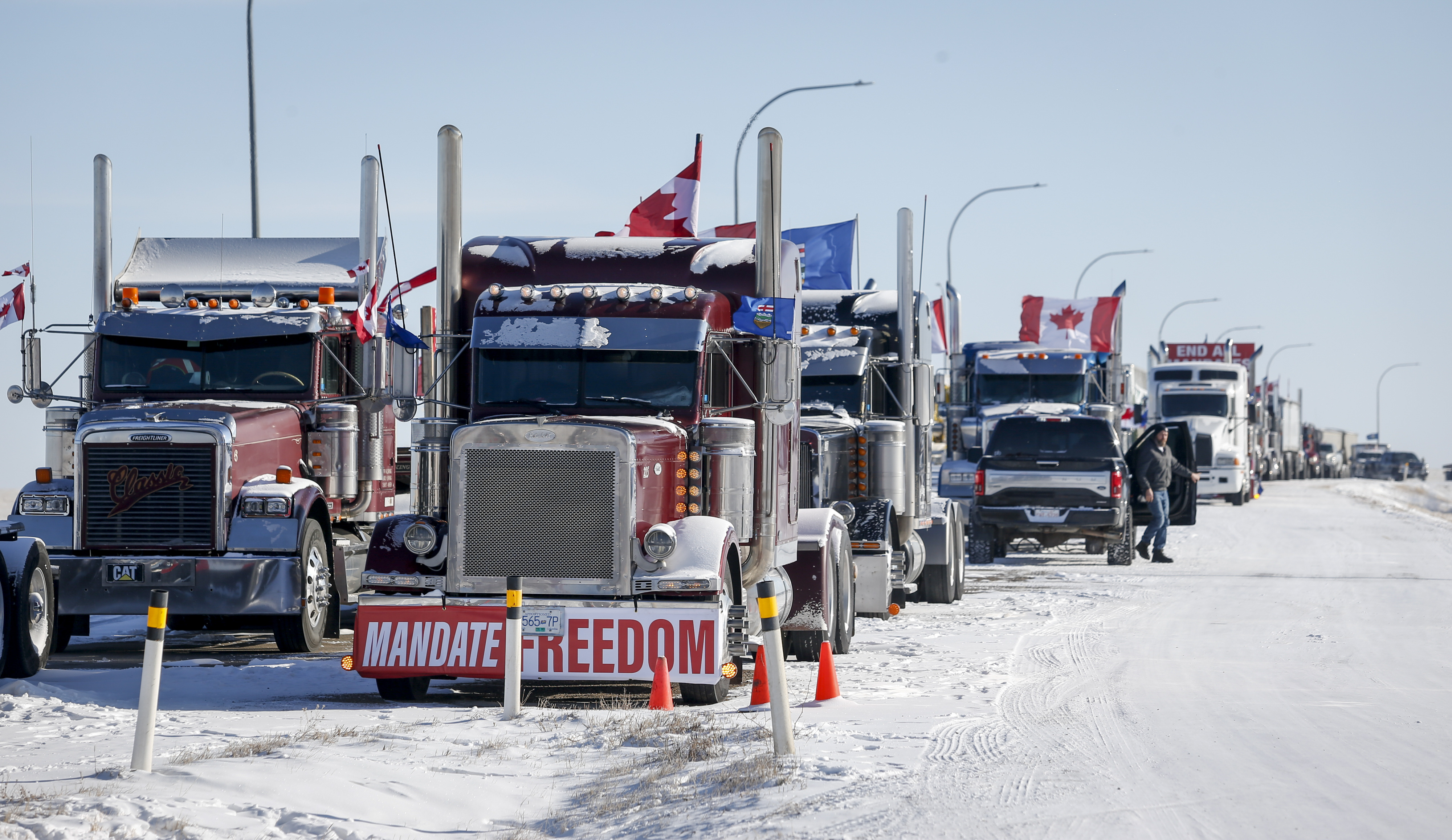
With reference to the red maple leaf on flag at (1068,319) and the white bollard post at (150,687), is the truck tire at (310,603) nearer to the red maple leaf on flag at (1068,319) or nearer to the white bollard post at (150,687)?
the white bollard post at (150,687)

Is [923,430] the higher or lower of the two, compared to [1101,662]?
higher

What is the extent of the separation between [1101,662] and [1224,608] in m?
5.15

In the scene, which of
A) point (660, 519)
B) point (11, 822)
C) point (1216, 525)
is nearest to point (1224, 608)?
point (660, 519)

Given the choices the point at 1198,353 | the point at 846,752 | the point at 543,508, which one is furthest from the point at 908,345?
the point at 1198,353

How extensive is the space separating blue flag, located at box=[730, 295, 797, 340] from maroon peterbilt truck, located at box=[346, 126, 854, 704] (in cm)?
2

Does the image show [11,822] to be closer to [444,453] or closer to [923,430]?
[444,453]

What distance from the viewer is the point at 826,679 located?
10461 mm

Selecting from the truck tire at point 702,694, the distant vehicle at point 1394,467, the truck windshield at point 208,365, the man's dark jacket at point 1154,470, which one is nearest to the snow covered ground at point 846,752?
the truck tire at point 702,694

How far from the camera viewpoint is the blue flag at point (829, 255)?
20.7 metres

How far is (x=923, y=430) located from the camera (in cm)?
1709

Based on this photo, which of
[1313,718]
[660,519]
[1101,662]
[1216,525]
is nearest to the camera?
[1313,718]

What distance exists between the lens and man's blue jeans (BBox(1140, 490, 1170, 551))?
80.1ft

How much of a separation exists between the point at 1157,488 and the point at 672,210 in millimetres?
12200

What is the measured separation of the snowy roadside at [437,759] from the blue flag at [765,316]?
248cm
